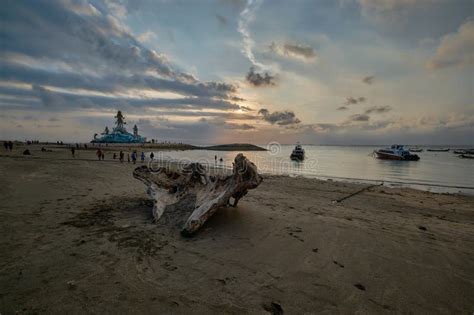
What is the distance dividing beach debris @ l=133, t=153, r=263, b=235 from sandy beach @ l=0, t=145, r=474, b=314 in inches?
15.1

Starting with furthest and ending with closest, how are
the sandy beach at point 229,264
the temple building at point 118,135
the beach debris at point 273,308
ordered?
the temple building at point 118,135
the sandy beach at point 229,264
the beach debris at point 273,308

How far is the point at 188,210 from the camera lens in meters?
6.01

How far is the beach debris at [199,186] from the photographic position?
5.13 meters

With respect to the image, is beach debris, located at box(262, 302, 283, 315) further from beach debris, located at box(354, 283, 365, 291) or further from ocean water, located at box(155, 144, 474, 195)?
ocean water, located at box(155, 144, 474, 195)

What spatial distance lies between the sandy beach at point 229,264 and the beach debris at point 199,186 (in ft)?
1.25

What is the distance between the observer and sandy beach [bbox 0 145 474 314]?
9.16 feet

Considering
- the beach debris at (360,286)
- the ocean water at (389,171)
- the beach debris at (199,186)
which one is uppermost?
the beach debris at (199,186)

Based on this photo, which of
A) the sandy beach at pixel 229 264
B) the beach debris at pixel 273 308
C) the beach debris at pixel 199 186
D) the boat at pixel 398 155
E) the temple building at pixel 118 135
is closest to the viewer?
the beach debris at pixel 273 308

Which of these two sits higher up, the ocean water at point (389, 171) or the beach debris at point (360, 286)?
the beach debris at point (360, 286)

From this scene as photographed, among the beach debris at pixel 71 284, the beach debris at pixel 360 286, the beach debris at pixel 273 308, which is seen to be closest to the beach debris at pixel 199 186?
the beach debris at pixel 71 284

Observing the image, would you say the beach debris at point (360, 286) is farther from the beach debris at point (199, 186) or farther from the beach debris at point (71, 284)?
the beach debris at point (71, 284)

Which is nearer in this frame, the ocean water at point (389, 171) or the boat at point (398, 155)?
the ocean water at point (389, 171)

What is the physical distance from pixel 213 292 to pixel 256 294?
1.93ft

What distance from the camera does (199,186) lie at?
681 centimetres
